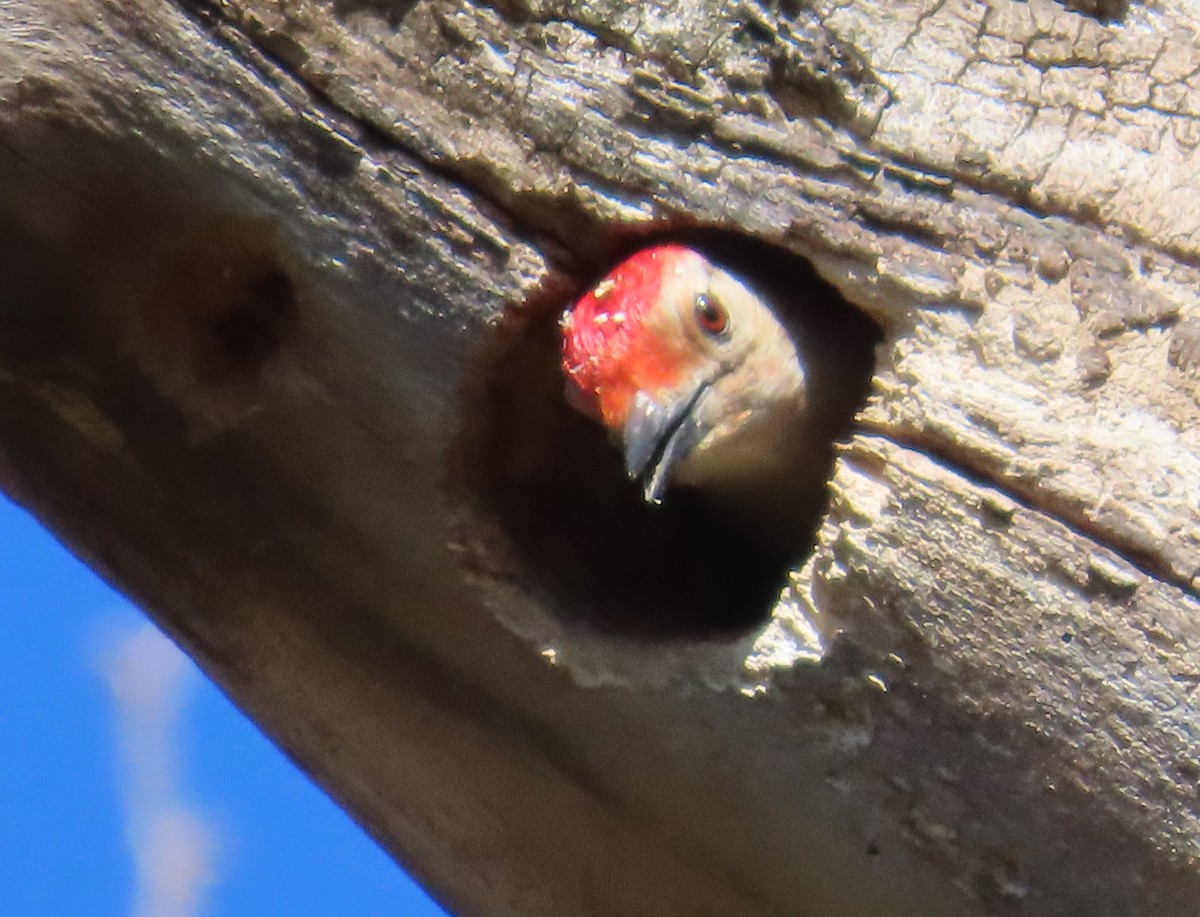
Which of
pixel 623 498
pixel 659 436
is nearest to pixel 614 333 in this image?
pixel 659 436

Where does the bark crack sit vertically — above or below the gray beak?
above

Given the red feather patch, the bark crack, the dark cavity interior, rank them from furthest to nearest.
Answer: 1. the dark cavity interior
2. the red feather patch
3. the bark crack

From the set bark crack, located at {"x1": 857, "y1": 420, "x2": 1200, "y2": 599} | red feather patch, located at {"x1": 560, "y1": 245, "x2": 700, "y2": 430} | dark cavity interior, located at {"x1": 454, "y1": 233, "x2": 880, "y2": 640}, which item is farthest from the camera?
dark cavity interior, located at {"x1": 454, "y1": 233, "x2": 880, "y2": 640}

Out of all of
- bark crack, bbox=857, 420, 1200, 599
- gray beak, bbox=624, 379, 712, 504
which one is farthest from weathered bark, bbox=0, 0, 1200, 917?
gray beak, bbox=624, 379, 712, 504

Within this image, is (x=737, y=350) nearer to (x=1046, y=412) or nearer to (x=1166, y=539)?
(x=1046, y=412)

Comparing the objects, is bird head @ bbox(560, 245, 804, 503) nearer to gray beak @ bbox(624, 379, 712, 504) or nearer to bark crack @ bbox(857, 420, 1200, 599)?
gray beak @ bbox(624, 379, 712, 504)

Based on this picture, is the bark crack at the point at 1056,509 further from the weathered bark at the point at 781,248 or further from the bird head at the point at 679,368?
the bird head at the point at 679,368

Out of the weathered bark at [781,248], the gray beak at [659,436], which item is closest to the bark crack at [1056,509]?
the weathered bark at [781,248]
